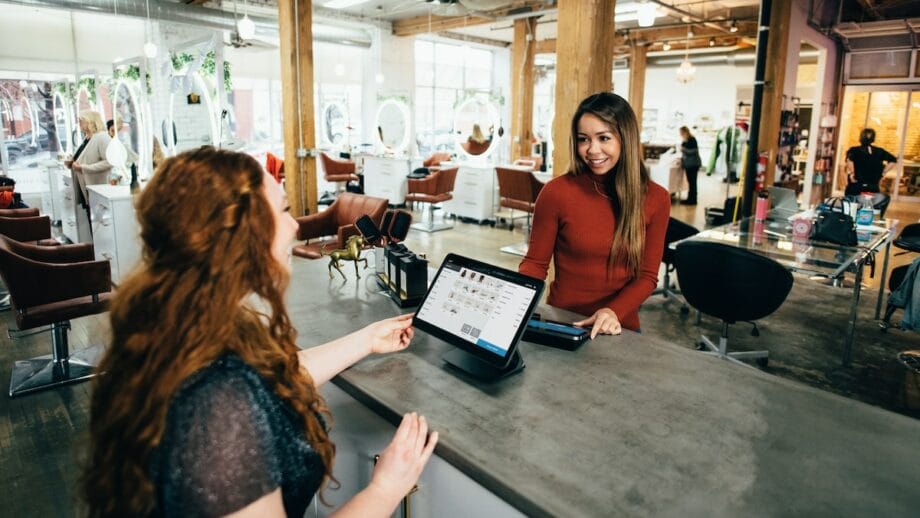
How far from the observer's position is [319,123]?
528 inches

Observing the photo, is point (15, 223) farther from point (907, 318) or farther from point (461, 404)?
point (907, 318)

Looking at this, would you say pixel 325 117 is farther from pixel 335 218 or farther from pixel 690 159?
pixel 335 218

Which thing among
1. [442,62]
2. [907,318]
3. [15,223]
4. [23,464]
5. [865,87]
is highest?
[442,62]

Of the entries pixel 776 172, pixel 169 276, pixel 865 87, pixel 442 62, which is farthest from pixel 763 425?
pixel 442 62

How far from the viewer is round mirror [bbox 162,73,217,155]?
6.61 meters

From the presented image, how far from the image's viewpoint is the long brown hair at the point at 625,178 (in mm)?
2064

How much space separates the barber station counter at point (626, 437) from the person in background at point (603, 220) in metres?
0.41

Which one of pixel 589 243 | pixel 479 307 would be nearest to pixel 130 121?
pixel 589 243

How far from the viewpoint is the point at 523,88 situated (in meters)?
11.1

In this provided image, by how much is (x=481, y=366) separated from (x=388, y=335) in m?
0.27

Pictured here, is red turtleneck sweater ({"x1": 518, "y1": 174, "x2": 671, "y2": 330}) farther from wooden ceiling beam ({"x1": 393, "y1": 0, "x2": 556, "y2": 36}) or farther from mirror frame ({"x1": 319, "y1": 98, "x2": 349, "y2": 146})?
mirror frame ({"x1": 319, "y1": 98, "x2": 349, "y2": 146})

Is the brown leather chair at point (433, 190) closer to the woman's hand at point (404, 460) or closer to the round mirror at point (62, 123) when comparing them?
the round mirror at point (62, 123)

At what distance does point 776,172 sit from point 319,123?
373 inches

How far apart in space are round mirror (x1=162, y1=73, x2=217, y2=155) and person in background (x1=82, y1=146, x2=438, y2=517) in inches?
245
